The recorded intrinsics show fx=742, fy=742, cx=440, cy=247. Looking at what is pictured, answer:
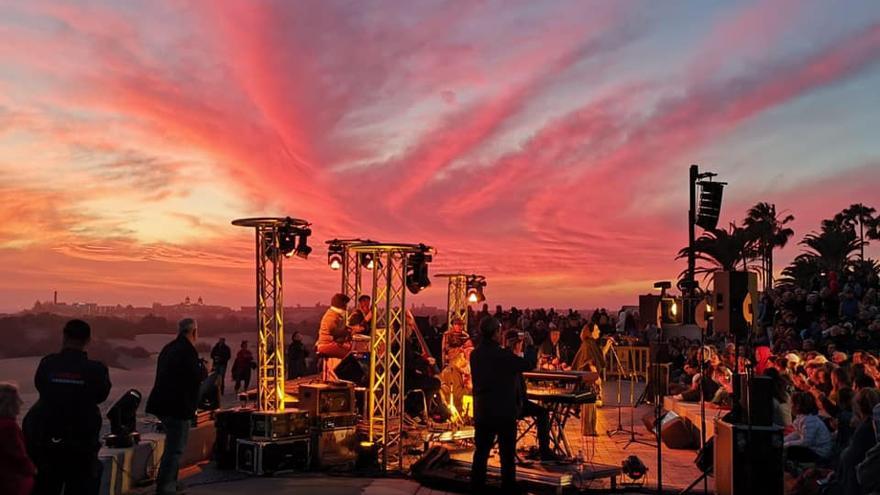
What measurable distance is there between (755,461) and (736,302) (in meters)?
1.48

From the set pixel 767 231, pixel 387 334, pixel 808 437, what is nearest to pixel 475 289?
pixel 387 334

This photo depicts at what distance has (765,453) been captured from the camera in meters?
6.71

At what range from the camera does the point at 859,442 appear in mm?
5805

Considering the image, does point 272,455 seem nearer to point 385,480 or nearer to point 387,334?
point 385,480

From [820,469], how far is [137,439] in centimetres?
691

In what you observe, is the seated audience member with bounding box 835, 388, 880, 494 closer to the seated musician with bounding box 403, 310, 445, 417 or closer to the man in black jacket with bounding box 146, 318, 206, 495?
the man in black jacket with bounding box 146, 318, 206, 495

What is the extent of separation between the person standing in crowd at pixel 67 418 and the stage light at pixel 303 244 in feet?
12.2

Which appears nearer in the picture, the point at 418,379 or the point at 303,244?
the point at 303,244

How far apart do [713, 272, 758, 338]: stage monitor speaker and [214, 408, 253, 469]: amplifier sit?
5495 mm

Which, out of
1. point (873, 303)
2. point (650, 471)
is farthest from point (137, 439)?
point (873, 303)

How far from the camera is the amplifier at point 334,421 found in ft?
30.2

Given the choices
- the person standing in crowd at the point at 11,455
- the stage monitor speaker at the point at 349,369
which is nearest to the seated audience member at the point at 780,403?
the stage monitor speaker at the point at 349,369

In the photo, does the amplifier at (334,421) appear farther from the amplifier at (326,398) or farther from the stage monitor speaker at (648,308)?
the stage monitor speaker at (648,308)

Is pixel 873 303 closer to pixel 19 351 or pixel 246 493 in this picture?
pixel 246 493
